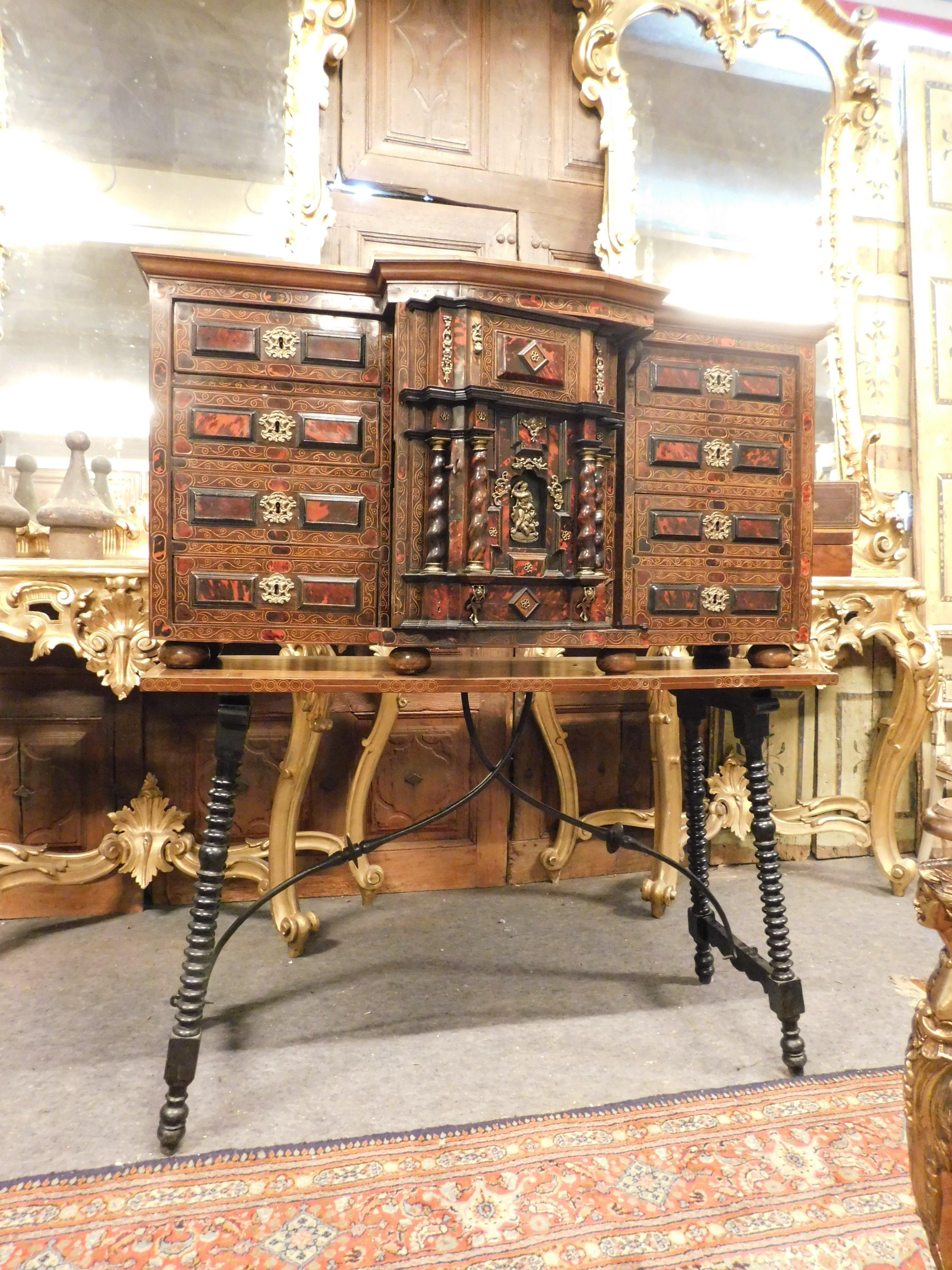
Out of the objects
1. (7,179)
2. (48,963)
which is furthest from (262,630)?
(7,179)

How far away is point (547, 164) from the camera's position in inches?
105

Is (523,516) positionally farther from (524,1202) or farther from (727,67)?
(727,67)

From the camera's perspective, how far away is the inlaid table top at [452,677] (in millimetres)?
1551

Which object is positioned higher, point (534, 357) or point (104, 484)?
point (534, 357)

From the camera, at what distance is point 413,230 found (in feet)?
8.46

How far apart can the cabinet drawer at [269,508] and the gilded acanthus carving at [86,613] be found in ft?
2.13

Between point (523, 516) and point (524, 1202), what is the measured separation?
1.32 meters

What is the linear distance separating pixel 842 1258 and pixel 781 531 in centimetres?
147

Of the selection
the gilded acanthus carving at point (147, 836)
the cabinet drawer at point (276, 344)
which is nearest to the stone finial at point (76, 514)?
the gilded acanthus carving at point (147, 836)

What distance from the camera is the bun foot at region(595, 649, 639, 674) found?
1861 mm

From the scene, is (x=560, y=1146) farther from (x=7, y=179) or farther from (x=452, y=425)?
(x=7, y=179)

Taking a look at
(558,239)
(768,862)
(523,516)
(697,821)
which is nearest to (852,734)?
(697,821)

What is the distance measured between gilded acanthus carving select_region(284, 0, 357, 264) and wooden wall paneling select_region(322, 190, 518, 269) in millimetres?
79

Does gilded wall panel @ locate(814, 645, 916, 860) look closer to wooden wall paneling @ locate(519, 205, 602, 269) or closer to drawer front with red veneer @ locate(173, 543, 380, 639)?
wooden wall paneling @ locate(519, 205, 602, 269)
